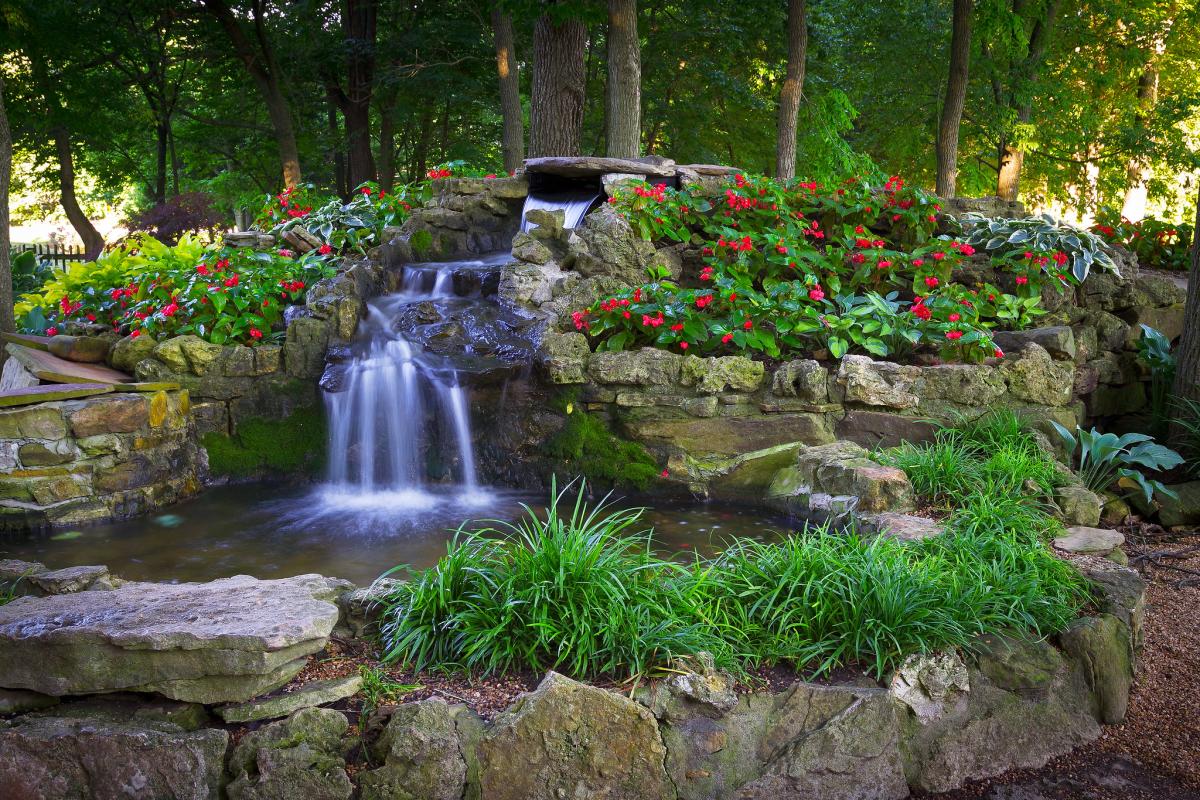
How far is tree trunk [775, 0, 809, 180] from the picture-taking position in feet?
35.9

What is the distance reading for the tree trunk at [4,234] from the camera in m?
6.49

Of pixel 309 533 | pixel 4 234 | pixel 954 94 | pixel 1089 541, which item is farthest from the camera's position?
pixel 954 94

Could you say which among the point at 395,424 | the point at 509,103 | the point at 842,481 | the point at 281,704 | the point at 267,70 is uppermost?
the point at 267,70

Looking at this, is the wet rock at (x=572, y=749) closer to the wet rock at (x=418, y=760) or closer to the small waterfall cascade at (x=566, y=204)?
the wet rock at (x=418, y=760)

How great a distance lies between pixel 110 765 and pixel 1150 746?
3611 millimetres

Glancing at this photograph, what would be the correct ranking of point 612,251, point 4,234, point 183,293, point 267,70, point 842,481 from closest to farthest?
point 842,481 → point 4,234 → point 183,293 → point 612,251 → point 267,70

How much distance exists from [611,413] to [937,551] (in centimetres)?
270

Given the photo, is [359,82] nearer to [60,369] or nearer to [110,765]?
[60,369]

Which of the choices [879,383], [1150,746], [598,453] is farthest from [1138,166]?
[1150,746]

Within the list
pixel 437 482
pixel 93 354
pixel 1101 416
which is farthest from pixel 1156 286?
pixel 93 354

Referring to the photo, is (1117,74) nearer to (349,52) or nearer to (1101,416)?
(1101,416)

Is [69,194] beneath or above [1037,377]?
above

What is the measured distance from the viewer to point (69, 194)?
48.7 feet

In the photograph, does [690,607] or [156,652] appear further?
[690,607]
